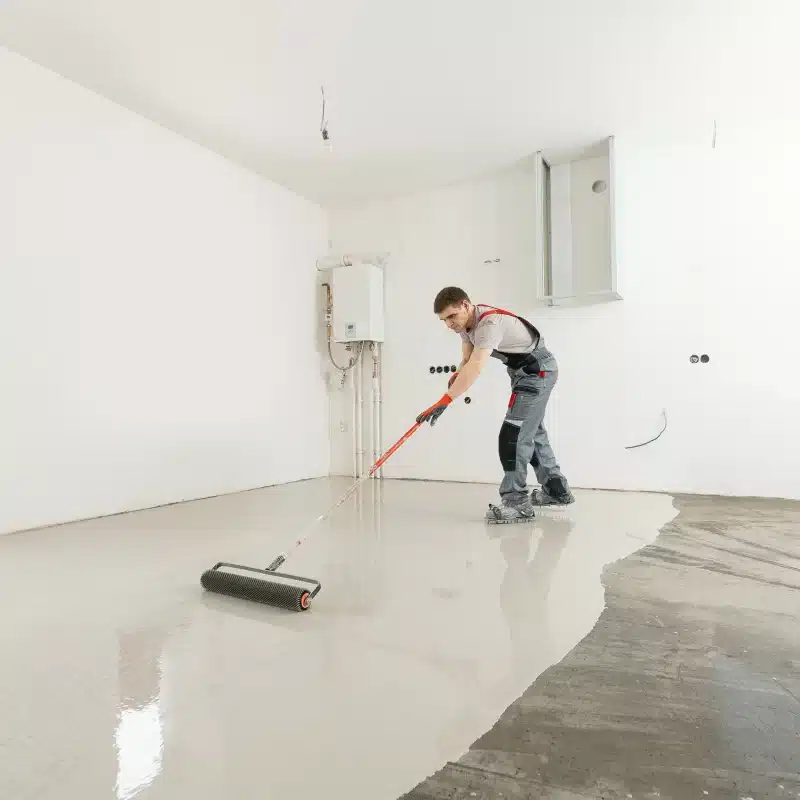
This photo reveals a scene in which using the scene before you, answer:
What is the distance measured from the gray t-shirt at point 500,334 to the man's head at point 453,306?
3.1 inches

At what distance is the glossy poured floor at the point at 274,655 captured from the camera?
39.6 inches

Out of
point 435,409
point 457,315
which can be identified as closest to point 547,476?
point 435,409

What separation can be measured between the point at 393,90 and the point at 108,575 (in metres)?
2.88

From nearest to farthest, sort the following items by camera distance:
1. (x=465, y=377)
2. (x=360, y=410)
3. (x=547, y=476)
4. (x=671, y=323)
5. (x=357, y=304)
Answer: (x=465, y=377), (x=547, y=476), (x=671, y=323), (x=357, y=304), (x=360, y=410)

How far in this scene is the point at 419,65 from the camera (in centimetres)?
314

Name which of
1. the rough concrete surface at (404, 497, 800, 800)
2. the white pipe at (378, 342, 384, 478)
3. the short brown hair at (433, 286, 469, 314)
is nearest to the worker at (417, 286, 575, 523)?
the short brown hair at (433, 286, 469, 314)

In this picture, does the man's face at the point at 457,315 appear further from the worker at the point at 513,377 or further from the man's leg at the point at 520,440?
the man's leg at the point at 520,440

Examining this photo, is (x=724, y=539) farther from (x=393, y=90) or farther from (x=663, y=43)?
(x=393, y=90)

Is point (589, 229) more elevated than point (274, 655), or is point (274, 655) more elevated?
point (589, 229)

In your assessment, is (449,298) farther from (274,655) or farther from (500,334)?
(274,655)

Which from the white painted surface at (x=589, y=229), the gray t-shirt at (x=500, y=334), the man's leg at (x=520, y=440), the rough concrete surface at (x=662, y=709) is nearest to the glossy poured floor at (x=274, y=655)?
the rough concrete surface at (x=662, y=709)

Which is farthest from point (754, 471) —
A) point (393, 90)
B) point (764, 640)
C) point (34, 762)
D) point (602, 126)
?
point (34, 762)

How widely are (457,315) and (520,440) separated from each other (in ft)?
2.45

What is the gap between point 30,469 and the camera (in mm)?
3041
